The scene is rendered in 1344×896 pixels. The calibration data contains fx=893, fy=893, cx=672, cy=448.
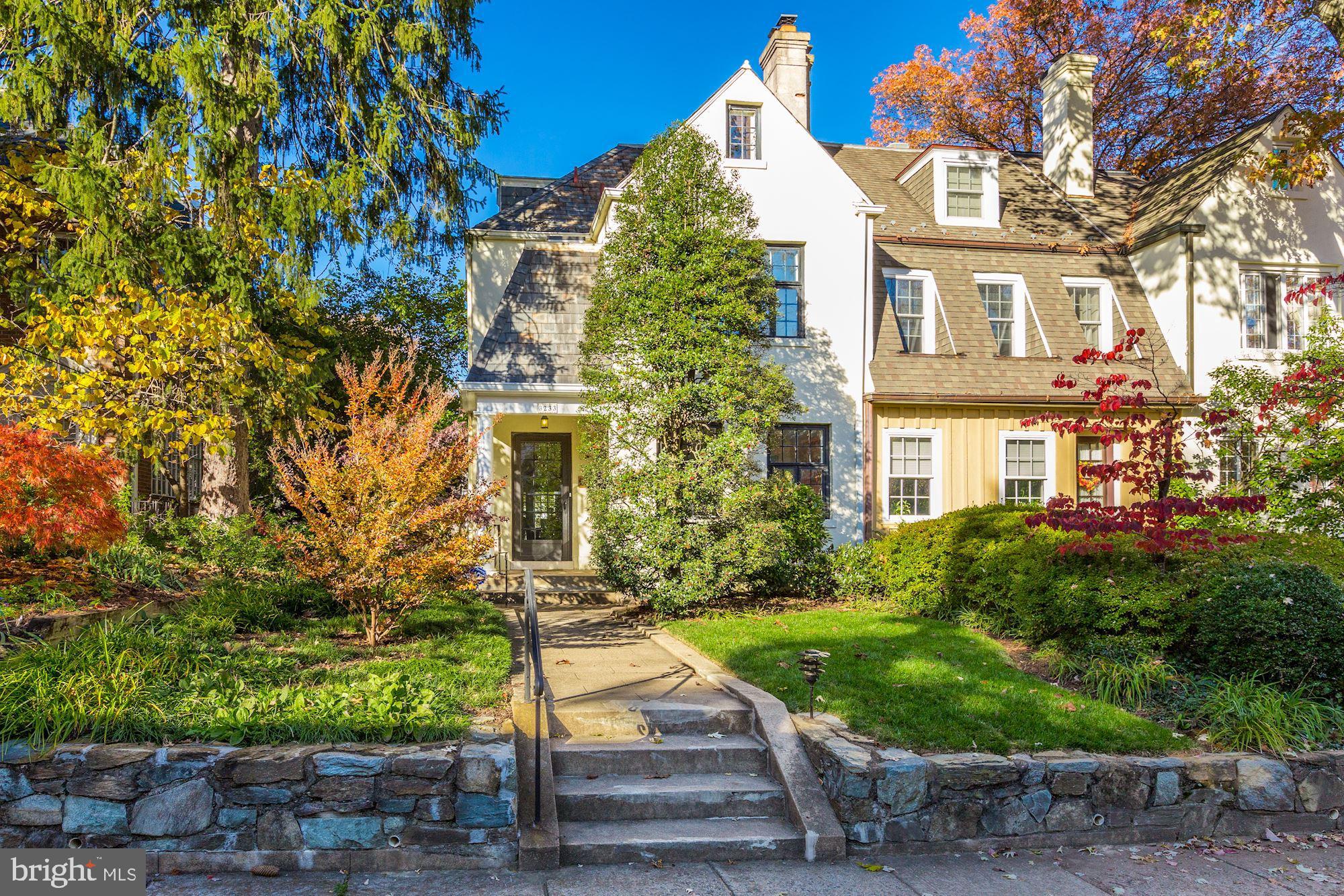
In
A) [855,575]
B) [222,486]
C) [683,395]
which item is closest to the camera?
[683,395]

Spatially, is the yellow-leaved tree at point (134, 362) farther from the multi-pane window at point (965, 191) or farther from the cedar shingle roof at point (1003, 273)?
the multi-pane window at point (965, 191)

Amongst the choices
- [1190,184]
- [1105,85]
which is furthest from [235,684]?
[1105,85]

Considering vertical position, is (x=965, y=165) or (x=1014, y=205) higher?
(x=965, y=165)

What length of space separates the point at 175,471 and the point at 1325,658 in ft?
46.9

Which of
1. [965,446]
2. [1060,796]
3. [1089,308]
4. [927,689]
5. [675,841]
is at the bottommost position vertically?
[675,841]

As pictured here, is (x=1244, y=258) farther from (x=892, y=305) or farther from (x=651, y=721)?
(x=651, y=721)

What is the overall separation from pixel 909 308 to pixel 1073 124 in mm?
5591

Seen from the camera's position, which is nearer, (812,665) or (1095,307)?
(812,665)

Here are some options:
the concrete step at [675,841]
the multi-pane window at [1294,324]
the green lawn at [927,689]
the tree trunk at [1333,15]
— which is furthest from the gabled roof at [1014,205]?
the concrete step at [675,841]

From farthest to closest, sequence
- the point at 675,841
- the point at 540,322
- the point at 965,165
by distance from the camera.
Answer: the point at 965,165, the point at 540,322, the point at 675,841

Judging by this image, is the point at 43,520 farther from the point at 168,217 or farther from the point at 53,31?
the point at 53,31

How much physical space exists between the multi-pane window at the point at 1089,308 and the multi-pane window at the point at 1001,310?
111cm

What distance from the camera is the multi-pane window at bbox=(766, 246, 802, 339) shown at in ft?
42.4

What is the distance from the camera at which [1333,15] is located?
9.00 meters
